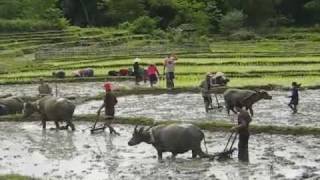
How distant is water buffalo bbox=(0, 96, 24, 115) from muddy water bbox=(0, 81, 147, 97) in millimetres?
4060

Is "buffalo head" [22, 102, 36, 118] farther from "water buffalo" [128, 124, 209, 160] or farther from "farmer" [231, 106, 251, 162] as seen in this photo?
"farmer" [231, 106, 251, 162]

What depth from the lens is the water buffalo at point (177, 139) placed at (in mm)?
15531

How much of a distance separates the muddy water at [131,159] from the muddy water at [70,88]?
9.81 m

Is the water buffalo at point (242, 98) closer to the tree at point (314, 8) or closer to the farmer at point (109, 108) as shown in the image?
the farmer at point (109, 108)

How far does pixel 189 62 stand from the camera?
39500 mm

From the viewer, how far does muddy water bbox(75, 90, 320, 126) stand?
20.9 m

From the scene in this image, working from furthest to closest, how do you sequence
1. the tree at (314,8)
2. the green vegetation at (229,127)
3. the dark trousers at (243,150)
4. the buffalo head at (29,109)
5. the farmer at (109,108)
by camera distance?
the tree at (314,8)
the buffalo head at (29,109)
the farmer at (109,108)
the green vegetation at (229,127)
the dark trousers at (243,150)

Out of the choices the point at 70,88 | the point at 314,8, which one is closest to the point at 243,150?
the point at 70,88

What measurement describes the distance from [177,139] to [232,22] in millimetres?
55008

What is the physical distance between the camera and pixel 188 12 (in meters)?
72.3

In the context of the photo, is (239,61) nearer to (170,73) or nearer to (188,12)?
(170,73)

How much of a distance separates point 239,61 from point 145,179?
26409mm

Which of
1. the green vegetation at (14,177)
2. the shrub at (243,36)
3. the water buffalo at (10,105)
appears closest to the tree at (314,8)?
the shrub at (243,36)

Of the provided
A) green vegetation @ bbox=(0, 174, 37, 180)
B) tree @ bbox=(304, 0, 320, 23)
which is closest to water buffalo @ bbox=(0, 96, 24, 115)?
green vegetation @ bbox=(0, 174, 37, 180)
